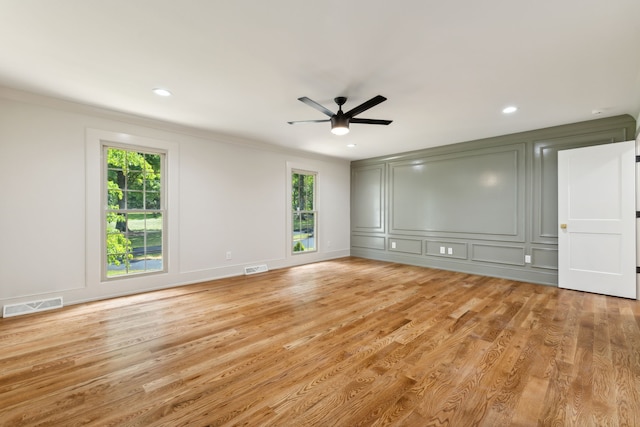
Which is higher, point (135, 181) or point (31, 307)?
point (135, 181)

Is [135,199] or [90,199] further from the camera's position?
[135,199]

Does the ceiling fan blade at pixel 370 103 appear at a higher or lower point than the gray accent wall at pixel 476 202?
higher

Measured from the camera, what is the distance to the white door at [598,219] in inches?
144

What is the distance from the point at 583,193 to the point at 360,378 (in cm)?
419

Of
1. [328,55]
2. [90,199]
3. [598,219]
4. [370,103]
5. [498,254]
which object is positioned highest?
[328,55]

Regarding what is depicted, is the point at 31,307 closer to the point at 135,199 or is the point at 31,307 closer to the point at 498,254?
the point at 135,199

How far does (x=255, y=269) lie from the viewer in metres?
5.25

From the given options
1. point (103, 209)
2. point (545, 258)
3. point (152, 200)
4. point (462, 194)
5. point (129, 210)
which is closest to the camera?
point (103, 209)

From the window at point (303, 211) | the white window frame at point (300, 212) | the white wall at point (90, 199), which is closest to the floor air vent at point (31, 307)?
the white wall at point (90, 199)

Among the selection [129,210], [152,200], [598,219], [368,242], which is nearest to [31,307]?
[129,210]

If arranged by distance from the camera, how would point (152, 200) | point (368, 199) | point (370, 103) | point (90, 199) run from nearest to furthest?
point (370, 103), point (90, 199), point (152, 200), point (368, 199)

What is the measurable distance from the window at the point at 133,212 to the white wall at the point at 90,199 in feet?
0.60

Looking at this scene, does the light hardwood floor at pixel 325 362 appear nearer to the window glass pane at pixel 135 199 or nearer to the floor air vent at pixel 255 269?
the window glass pane at pixel 135 199

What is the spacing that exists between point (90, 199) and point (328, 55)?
3.42 meters
